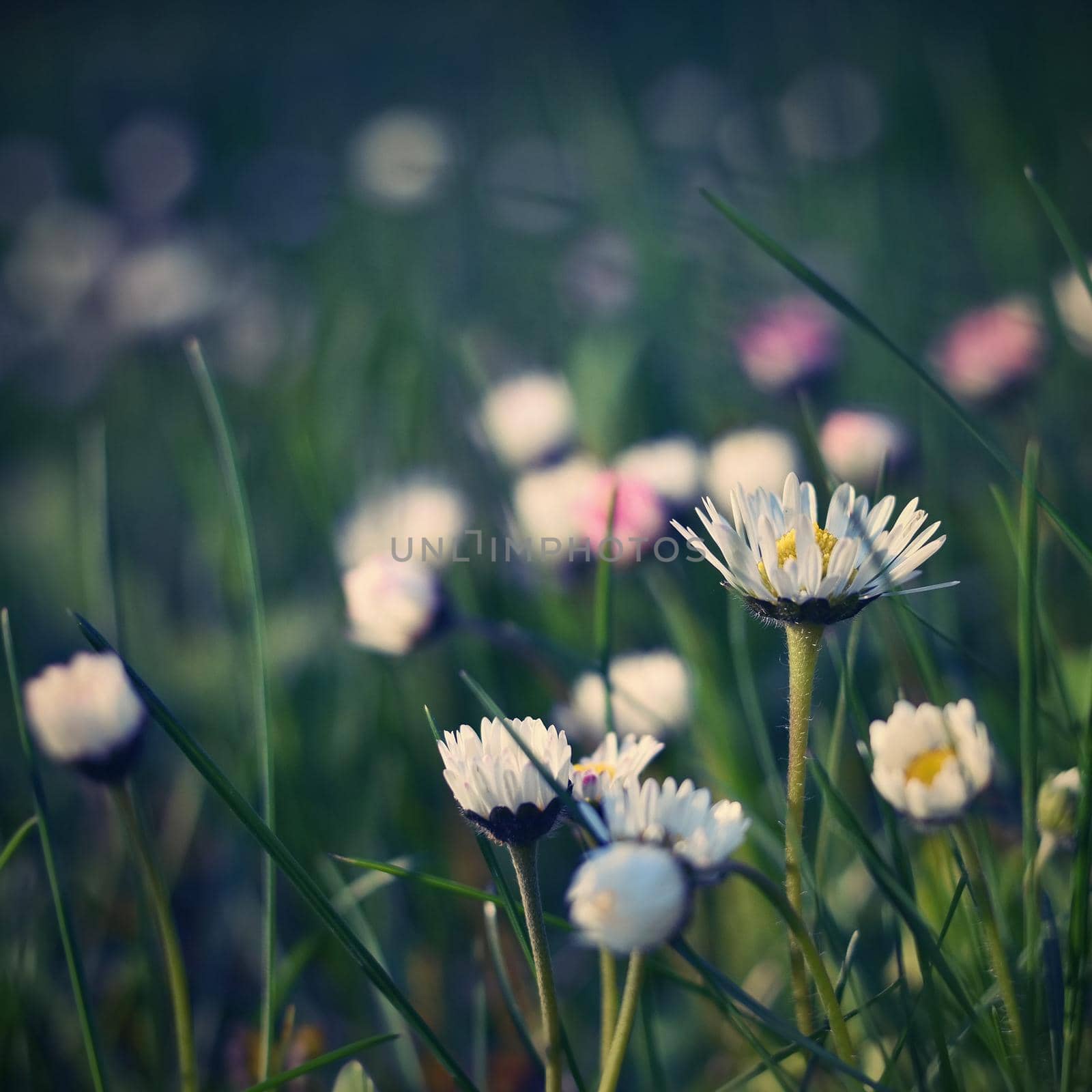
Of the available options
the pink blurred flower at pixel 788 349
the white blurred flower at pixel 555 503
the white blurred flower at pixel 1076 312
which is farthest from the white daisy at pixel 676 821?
the pink blurred flower at pixel 788 349

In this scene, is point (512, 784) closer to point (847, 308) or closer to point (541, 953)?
point (541, 953)

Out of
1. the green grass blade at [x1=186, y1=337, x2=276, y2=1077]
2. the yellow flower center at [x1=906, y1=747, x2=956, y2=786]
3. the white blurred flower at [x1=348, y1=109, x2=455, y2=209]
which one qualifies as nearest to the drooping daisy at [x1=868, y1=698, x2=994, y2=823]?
the yellow flower center at [x1=906, y1=747, x2=956, y2=786]

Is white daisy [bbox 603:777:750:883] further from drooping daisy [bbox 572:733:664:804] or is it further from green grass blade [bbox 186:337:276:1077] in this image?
green grass blade [bbox 186:337:276:1077]

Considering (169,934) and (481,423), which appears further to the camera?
(481,423)

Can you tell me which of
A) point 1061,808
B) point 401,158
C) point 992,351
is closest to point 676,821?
point 1061,808

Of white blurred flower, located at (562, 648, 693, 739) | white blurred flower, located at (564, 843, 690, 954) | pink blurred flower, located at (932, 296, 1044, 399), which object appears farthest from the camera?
pink blurred flower, located at (932, 296, 1044, 399)

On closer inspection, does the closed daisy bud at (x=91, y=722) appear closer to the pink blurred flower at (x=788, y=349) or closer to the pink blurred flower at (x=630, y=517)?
the pink blurred flower at (x=630, y=517)
